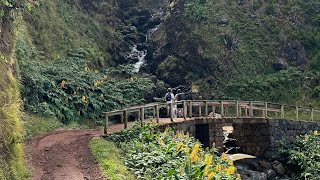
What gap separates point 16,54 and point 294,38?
2153 cm

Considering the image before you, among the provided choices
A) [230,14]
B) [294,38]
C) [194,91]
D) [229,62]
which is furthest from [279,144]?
→ [230,14]

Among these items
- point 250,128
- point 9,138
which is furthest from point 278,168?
point 9,138

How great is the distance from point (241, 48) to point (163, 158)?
2080cm

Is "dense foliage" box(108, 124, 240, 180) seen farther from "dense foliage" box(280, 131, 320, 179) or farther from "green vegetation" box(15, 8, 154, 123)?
"dense foliage" box(280, 131, 320, 179)

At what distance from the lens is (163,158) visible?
1076 centimetres

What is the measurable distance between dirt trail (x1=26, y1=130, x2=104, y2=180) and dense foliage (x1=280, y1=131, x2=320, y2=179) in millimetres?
10432

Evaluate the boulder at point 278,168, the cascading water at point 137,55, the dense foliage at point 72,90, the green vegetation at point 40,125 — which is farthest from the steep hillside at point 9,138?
the cascading water at point 137,55

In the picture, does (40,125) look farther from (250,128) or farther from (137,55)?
(137,55)

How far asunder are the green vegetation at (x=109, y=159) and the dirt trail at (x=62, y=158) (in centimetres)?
18

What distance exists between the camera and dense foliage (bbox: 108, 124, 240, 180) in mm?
9516

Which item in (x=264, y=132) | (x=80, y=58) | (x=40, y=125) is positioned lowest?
(x=264, y=132)

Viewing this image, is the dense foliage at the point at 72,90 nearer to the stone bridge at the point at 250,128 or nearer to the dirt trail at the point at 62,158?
the stone bridge at the point at 250,128

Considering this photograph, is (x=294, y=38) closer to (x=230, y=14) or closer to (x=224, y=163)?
(x=230, y=14)

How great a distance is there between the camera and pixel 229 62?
29.0 metres
